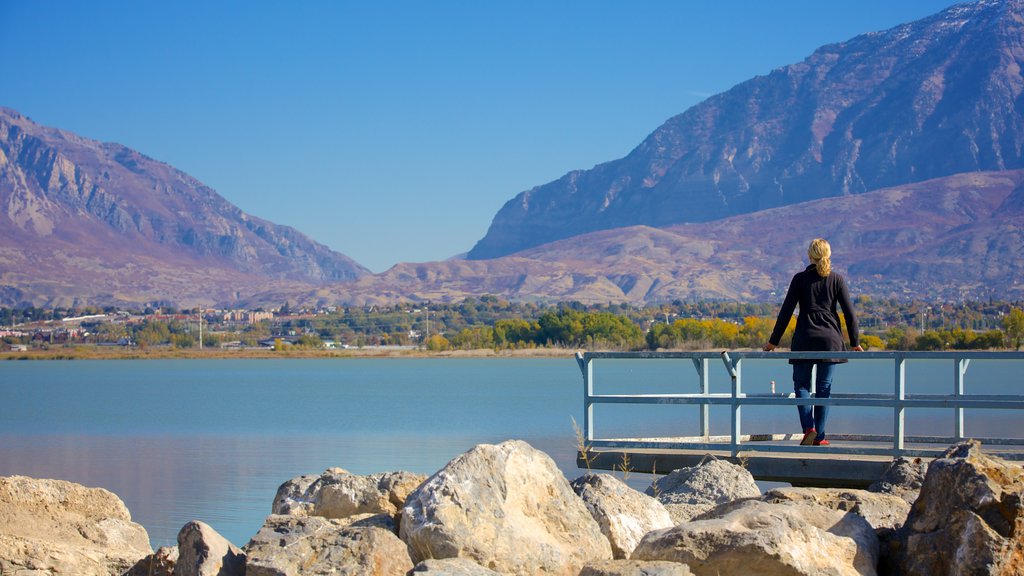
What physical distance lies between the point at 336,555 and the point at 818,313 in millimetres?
5554

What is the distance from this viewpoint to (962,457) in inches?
327

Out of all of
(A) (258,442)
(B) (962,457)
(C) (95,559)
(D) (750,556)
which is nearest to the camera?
(D) (750,556)

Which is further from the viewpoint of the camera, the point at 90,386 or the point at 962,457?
the point at 90,386

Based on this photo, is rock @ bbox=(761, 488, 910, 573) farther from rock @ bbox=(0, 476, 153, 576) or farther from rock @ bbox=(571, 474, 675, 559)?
rock @ bbox=(0, 476, 153, 576)

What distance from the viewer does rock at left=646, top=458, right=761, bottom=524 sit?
36.0ft

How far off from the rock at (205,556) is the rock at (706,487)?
3.82 m

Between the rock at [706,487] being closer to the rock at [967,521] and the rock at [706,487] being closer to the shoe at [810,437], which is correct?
the shoe at [810,437]

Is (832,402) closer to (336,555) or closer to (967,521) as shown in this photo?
(967,521)

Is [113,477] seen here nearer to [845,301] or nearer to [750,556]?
[845,301]

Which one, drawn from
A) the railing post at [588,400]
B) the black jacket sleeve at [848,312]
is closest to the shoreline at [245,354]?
the railing post at [588,400]

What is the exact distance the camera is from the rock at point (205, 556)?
816cm

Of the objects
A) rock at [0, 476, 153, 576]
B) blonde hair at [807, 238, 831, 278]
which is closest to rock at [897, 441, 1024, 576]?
blonde hair at [807, 238, 831, 278]

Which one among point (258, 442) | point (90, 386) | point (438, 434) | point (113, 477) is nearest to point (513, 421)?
point (438, 434)

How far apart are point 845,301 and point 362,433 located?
2796 centimetres
